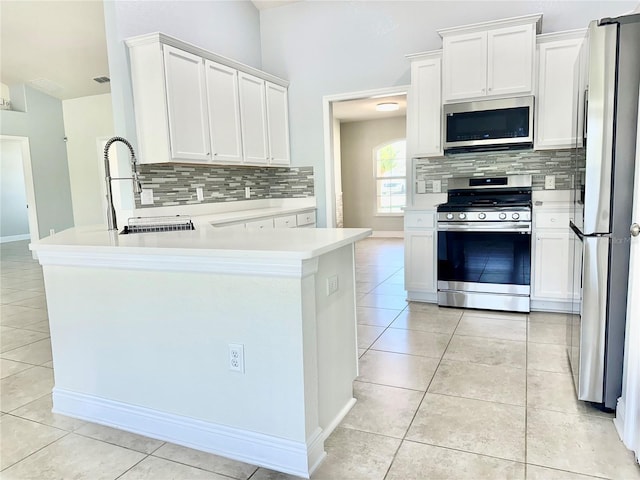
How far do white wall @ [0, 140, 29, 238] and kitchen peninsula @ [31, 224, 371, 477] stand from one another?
9.24m

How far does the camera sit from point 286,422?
5.62 ft

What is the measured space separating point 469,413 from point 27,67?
7.11 m

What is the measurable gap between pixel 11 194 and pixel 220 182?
25.1 ft

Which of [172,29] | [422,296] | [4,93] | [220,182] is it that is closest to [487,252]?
[422,296]

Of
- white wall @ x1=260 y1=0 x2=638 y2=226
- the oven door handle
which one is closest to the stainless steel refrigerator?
the oven door handle

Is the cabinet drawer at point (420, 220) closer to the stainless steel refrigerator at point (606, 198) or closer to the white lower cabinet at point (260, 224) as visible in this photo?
the white lower cabinet at point (260, 224)

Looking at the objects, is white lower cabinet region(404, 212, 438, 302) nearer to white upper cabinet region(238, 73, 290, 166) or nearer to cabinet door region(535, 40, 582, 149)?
cabinet door region(535, 40, 582, 149)

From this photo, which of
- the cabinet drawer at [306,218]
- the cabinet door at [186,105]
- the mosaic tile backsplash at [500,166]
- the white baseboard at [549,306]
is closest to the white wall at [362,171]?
the cabinet drawer at [306,218]

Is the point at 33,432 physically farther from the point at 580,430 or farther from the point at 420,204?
the point at 420,204

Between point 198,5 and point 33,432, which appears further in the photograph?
point 198,5

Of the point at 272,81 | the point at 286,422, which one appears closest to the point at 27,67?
the point at 272,81

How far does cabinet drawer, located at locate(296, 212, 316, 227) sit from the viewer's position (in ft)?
16.3

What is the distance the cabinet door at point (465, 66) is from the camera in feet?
12.3

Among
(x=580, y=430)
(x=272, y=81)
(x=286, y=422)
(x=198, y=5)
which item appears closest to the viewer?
(x=286, y=422)
